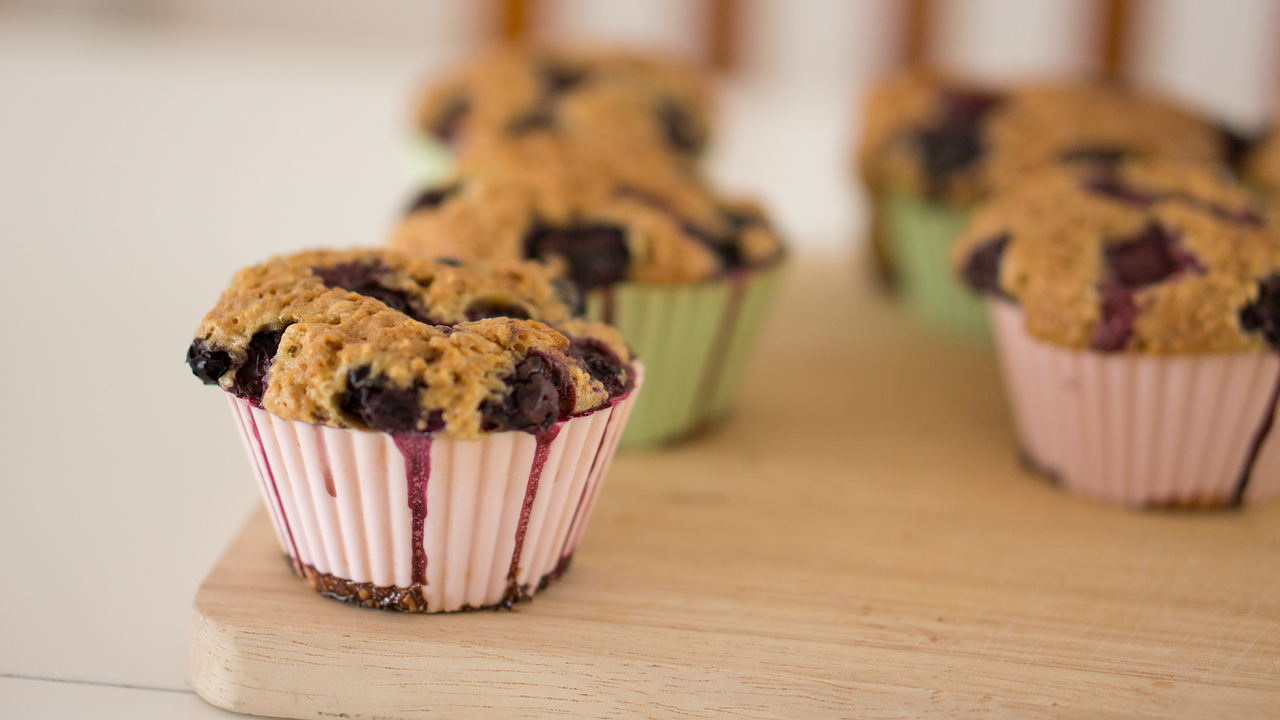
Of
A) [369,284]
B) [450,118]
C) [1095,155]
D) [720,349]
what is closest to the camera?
[369,284]

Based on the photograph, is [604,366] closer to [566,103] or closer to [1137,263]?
[1137,263]

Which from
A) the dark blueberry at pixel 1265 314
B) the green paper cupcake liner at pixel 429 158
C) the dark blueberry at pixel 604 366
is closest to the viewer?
the dark blueberry at pixel 604 366

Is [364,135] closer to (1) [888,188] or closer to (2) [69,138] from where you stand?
(2) [69,138]

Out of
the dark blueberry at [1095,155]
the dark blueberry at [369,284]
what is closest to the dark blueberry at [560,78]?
the dark blueberry at [1095,155]

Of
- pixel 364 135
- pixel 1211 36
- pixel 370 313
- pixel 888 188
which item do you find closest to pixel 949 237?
pixel 888 188

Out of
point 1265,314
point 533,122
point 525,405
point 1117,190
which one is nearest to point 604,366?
point 525,405

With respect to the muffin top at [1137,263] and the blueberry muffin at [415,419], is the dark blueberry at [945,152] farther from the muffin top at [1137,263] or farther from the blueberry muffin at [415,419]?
the blueberry muffin at [415,419]

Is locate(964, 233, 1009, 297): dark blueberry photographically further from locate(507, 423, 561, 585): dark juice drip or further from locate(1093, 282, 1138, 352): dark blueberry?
locate(507, 423, 561, 585): dark juice drip
